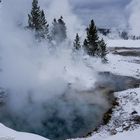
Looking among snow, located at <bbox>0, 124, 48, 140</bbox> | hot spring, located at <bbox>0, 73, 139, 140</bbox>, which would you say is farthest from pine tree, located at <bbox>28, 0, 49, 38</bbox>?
snow, located at <bbox>0, 124, 48, 140</bbox>

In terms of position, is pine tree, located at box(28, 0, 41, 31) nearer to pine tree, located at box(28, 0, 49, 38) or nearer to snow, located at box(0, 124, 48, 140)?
pine tree, located at box(28, 0, 49, 38)

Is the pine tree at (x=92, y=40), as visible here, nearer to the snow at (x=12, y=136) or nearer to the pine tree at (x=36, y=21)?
the pine tree at (x=36, y=21)

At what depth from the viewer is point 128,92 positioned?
99.2ft

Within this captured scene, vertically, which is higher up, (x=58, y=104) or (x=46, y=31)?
(x=46, y=31)

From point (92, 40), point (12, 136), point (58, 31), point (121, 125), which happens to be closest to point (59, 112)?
point (121, 125)

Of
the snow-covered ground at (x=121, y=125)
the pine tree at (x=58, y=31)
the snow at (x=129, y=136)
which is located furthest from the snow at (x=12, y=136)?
the pine tree at (x=58, y=31)

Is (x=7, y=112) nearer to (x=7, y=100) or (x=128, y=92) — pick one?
(x=7, y=100)

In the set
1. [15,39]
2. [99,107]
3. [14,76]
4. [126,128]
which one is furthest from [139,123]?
[15,39]

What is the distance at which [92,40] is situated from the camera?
172 feet

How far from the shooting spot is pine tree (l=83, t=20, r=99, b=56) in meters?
52.2

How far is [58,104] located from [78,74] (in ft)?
46.3

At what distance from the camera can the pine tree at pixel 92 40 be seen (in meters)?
52.2

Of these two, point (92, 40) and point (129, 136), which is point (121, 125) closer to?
point (129, 136)

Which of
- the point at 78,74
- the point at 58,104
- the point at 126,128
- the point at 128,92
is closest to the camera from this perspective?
the point at 126,128
